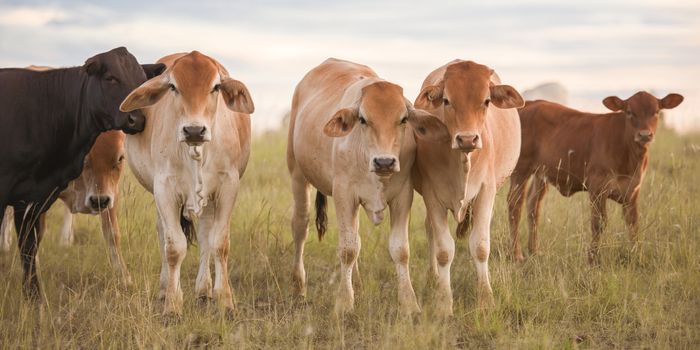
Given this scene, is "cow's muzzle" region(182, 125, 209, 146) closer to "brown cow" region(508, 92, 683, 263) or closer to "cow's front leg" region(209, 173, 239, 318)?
"cow's front leg" region(209, 173, 239, 318)

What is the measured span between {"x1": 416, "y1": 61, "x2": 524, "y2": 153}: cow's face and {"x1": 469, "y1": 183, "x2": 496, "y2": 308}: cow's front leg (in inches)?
24.8

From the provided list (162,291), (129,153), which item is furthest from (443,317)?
(129,153)

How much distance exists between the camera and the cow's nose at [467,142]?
6.27 metres

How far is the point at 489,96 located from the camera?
259 inches

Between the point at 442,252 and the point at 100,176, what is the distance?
3.38m

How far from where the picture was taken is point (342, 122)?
6.60m

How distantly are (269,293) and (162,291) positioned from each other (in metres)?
0.94

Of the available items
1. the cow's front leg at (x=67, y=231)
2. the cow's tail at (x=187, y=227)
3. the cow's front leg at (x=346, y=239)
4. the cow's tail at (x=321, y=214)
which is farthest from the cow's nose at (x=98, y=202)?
the cow's front leg at (x=346, y=239)

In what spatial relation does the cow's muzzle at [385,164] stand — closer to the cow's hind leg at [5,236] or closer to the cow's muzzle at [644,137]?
the cow's muzzle at [644,137]

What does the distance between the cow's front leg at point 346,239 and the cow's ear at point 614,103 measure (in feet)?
12.4

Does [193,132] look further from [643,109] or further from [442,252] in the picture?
[643,109]

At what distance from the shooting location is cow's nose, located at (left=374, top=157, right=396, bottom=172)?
20.6 ft

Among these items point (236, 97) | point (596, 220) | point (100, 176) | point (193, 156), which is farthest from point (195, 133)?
point (596, 220)

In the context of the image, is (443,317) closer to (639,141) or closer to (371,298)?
(371,298)
